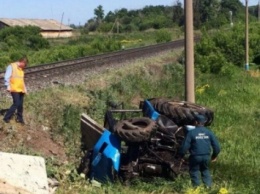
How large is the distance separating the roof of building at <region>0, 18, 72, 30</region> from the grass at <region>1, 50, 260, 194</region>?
56.3 meters

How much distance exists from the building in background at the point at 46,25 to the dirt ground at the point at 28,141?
7037cm

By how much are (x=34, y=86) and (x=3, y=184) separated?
9.50 metres

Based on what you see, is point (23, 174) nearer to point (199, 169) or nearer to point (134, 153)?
point (134, 153)

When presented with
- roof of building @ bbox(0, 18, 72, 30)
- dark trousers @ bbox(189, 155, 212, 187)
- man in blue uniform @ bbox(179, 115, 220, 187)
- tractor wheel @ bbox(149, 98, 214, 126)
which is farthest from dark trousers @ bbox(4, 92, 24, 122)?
roof of building @ bbox(0, 18, 72, 30)

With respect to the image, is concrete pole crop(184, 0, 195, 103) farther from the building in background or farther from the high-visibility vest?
the building in background

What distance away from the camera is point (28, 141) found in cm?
1155

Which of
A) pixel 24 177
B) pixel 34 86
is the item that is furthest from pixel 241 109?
pixel 24 177

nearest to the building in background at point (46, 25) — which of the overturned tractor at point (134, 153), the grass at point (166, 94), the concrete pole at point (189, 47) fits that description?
the grass at point (166, 94)

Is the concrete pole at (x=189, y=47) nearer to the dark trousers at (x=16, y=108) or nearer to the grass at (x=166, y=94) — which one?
the grass at (x=166, y=94)

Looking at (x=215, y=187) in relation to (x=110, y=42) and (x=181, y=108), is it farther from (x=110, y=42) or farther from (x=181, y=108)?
(x=110, y=42)

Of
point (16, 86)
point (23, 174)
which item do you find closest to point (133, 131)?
point (23, 174)

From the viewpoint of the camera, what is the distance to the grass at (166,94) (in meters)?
9.48

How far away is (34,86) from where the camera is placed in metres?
17.0

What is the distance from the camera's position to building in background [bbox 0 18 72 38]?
83.1m
